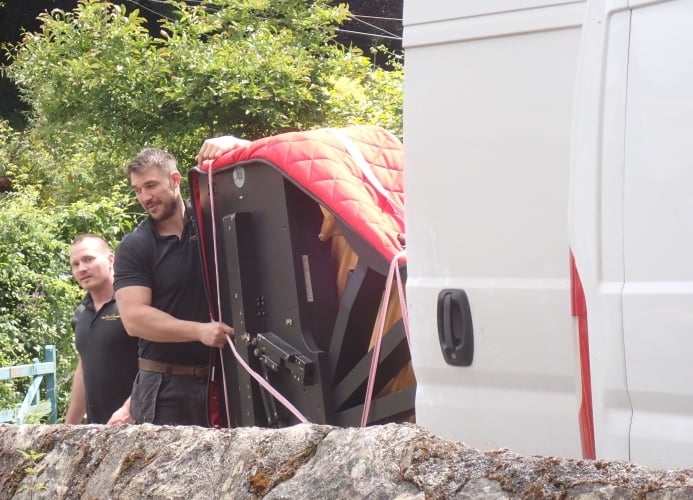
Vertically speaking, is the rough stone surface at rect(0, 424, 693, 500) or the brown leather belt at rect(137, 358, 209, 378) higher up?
the rough stone surface at rect(0, 424, 693, 500)

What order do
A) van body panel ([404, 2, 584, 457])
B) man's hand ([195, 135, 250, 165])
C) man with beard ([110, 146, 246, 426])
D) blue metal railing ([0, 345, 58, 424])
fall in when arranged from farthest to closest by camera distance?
blue metal railing ([0, 345, 58, 424]), man with beard ([110, 146, 246, 426]), man's hand ([195, 135, 250, 165]), van body panel ([404, 2, 584, 457])

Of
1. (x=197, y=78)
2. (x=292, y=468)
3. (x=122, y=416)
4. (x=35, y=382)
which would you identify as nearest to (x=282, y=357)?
(x=122, y=416)

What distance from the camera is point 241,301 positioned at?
203 inches

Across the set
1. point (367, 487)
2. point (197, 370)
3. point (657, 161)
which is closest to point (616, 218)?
point (657, 161)

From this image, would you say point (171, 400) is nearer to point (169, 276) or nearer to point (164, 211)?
point (169, 276)

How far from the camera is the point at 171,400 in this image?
18.9 ft

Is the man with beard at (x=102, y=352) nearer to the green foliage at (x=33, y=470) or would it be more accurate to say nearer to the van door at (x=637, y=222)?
the green foliage at (x=33, y=470)

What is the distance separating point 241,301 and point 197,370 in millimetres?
741

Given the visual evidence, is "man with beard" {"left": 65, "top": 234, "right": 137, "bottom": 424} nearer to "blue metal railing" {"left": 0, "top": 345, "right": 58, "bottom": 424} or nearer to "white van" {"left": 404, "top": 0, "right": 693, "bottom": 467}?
"blue metal railing" {"left": 0, "top": 345, "right": 58, "bottom": 424}

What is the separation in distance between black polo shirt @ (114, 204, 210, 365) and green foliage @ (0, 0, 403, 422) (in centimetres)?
425

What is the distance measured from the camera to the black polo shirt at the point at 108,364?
6266 millimetres

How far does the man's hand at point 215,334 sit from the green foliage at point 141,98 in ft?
15.4

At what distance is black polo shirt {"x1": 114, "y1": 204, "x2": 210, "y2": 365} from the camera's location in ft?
18.8

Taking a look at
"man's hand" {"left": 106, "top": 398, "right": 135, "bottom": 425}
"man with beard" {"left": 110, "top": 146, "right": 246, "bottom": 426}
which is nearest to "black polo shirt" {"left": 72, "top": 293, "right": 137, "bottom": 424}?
"man's hand" {"left": 106, "top": 398, "right": 135, "bottom": 425}
